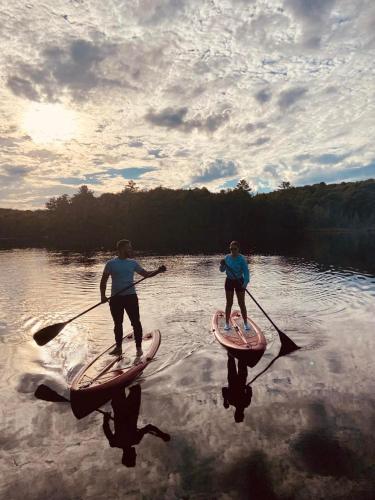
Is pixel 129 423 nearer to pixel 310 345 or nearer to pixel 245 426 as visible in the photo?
pixel 245 426

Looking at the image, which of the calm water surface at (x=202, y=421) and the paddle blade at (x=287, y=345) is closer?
the calm water surface at (x=202, y=421)

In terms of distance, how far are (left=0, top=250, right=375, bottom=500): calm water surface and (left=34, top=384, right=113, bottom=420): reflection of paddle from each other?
0.49 feet

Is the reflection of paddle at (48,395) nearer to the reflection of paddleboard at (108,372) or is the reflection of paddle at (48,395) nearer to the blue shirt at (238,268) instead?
the reflection of paddleboard at (108,372)

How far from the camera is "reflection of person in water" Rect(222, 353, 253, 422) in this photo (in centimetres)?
668

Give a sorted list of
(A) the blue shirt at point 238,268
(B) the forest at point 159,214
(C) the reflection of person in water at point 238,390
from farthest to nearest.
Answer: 1. (B) the forest at point 159,214
2. (A) the blue shirt at point 238,268
3. (C) the reflection of person in water at point 238,390

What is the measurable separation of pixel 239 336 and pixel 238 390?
2801mm

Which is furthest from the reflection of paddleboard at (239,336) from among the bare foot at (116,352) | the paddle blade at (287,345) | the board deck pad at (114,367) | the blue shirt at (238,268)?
the bare foot at (116,352)

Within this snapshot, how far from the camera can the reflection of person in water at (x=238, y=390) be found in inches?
263

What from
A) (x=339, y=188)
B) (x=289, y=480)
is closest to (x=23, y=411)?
(x=289, y=480)

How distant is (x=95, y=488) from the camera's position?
15.3 feet

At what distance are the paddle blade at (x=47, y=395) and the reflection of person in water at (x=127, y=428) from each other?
1.14 metres

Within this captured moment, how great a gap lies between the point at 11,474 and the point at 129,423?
6.47ft

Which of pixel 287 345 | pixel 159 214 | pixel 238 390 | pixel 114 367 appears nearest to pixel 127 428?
pixel 114 367

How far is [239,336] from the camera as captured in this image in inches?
400
